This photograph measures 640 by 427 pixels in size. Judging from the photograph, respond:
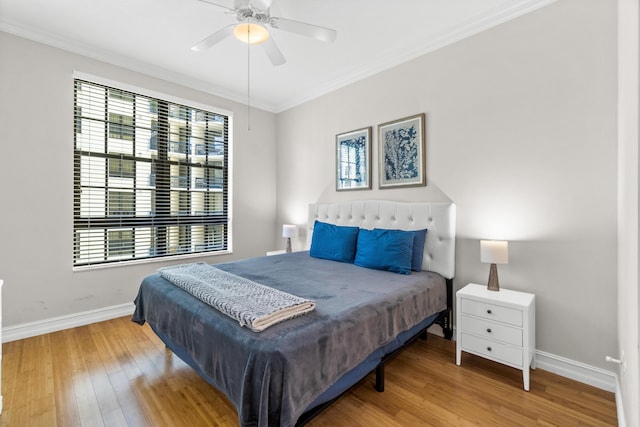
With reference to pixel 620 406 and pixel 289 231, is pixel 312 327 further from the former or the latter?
pixel 289 231

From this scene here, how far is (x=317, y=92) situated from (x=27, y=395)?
401 centimetres

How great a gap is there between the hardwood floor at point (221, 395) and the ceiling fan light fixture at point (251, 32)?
2549 mm

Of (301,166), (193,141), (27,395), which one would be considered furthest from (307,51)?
(27,395)

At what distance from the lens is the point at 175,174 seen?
3658 millimetres

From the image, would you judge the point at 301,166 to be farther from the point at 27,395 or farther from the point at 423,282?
the point at 27,395

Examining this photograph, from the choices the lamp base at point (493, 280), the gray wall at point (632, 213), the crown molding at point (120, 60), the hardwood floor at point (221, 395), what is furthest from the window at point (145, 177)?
the gray wall at point (632, 213)

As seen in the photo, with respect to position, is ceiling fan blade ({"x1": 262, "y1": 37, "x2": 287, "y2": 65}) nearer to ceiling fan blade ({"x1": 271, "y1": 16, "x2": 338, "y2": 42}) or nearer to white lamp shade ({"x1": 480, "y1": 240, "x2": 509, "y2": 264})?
ceiling fan blade ({"x1": 271, "y1": 16, "x2": 338, "y2": 42})

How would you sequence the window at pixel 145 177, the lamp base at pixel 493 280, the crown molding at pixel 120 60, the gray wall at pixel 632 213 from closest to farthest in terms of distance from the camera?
the gray wall at pixel 632 213 → the lamp base at pixel 493 280 → the crown molding at pixel 120 60 → the window at pixel 145 177

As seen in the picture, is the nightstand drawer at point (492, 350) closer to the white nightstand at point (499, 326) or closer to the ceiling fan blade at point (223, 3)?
the white nightstand at point (499, 326)

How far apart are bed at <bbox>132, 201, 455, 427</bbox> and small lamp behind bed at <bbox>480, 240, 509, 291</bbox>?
1.21 ft

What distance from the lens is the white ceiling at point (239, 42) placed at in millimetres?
2320

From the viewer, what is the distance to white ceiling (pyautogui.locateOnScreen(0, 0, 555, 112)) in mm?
2320

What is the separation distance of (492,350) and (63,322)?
389 cm

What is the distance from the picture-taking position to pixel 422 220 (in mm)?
2746
